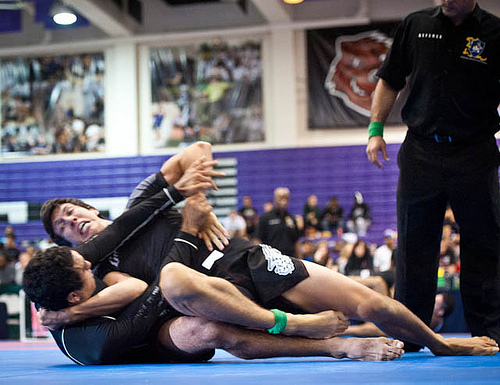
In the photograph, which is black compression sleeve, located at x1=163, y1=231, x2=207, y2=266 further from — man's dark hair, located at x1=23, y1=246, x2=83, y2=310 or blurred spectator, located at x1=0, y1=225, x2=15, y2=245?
blurred spectator, located at x1=0, y1=225, x2=15, y2=245

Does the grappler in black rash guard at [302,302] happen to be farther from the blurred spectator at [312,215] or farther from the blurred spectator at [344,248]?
the blurred spectator at [312,215]

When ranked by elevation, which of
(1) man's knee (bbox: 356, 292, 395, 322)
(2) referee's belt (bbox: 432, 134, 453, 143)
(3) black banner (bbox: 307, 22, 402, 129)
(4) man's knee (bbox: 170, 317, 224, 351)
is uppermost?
(3) black banner (bbox: 307, 22, 402, 129)

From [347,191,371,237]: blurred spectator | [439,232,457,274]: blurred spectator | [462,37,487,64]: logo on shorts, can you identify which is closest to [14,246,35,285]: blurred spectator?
[347,191,371,237]: blurred spectator

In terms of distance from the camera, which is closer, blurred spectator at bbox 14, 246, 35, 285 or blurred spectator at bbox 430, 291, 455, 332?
blurred spectator at bbox 430, 291, 455, 332

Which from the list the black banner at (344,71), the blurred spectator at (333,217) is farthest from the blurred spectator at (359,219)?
the black banner at (344,71)

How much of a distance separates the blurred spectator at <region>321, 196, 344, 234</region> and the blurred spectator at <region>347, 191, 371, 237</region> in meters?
0.18

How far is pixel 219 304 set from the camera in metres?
2.45

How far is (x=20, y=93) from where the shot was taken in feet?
45.9

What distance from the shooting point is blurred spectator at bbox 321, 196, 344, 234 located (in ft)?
39.2

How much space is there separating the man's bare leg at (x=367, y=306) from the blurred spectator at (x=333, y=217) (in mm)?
9209

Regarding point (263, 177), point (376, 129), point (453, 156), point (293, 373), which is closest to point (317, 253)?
point (263, 177)

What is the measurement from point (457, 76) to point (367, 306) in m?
1.12

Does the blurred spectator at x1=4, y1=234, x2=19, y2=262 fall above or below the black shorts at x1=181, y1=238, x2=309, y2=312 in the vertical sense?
below

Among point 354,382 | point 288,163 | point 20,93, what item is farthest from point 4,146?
point 354,382
